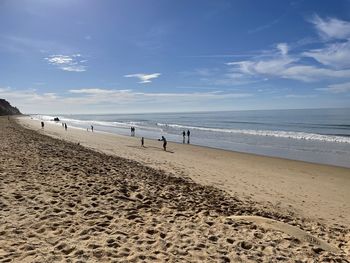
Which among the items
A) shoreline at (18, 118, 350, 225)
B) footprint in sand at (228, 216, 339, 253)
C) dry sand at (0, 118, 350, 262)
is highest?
dry sand at (0, 118, 350, 262)

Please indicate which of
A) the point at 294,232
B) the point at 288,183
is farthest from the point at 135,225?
the point at 288,183

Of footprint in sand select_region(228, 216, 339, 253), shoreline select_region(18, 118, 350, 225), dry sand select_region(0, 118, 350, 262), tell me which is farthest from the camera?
shoreline select_region(18, 118, 350, 225)

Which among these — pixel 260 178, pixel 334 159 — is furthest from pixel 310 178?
pixel 334 159

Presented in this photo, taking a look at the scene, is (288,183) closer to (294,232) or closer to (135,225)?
(294,232)

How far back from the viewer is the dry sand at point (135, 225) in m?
5.63

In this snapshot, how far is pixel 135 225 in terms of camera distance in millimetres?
6980

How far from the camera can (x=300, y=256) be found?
5.82 meters

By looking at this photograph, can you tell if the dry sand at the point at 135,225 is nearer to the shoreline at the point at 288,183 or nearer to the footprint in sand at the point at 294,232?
the footprint in sand at the point at 294,232

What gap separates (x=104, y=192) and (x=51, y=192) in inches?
57.7

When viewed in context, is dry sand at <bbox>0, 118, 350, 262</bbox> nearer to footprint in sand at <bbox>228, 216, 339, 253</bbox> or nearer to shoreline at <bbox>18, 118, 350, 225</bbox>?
footprint in sand at <bbox>228, 216, 339, 253</bbox>

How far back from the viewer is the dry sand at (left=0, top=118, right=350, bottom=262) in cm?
563

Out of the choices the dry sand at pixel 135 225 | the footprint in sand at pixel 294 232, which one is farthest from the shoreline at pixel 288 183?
the footprint in sand at pixel 294 232

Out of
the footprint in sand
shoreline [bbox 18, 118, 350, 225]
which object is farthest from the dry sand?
shoreline [bbox 18, 118, 350, 225]

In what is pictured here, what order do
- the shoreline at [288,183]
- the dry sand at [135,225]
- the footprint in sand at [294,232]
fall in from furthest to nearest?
1. the shoreline at [288,183]
2. the footprint in sand at [294,232]
3. the dry sand at [135,225]
